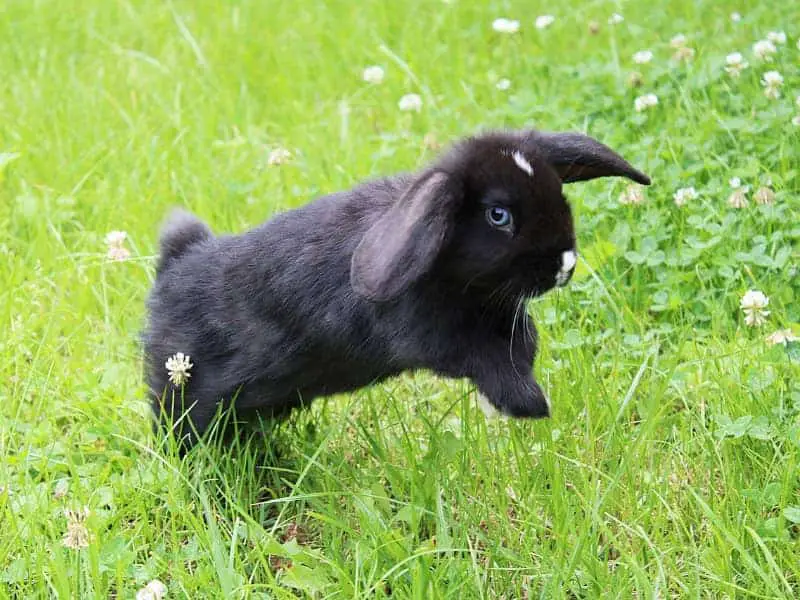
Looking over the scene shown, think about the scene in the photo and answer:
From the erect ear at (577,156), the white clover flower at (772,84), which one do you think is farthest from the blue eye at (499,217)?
the white clover flower at (772,84)

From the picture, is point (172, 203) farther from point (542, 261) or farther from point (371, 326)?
point (542, 261)

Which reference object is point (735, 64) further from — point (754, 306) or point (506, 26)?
point (754, 306)

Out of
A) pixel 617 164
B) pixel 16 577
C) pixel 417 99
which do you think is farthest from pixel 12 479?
pixel 417 99

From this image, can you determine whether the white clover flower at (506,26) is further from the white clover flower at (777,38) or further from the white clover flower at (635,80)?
the white clover flower at (777,38)

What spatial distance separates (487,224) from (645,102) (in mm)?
2432

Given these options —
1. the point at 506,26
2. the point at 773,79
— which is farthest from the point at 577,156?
the point at 506,26

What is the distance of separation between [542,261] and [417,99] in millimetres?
2800

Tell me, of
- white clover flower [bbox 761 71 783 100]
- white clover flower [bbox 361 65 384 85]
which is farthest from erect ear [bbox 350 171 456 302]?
white clover flower [bbox 361 65 384 85]

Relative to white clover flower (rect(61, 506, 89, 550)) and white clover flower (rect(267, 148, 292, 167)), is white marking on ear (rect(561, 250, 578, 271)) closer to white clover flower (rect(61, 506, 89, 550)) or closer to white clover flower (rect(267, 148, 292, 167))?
white clover flower (rect(61, 506, 89, 550))

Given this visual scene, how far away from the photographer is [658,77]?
17.3ft

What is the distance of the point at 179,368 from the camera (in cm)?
327

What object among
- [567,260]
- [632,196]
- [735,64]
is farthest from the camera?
[735,64]

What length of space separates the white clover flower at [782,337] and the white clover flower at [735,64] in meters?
1.85

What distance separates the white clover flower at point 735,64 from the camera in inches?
198
